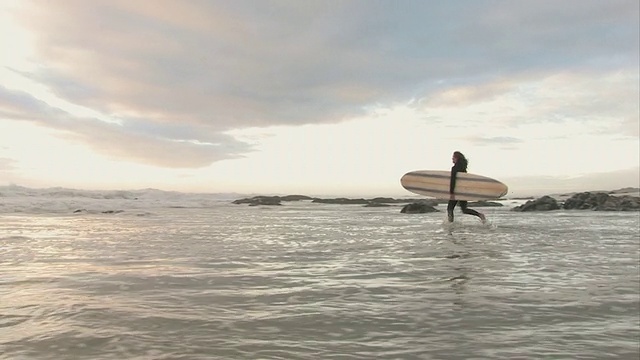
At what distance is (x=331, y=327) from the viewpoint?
3.89 m

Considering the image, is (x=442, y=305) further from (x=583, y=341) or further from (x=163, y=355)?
(x=163, y=355)

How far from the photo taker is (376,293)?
5.20 m

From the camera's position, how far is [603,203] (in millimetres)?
27812

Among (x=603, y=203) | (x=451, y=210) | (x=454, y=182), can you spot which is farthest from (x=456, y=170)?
(x=603, y=203)

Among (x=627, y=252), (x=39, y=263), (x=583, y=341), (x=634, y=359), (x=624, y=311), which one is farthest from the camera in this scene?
(x=627, y=252)

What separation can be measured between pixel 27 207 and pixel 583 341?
29.9m

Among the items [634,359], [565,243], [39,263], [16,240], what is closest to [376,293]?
[634,359]

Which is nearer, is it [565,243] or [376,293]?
[376,293]

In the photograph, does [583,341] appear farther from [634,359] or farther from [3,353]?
[3,353]

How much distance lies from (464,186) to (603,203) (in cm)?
1572

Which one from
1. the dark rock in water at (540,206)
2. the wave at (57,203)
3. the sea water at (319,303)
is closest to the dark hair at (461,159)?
the sea water at (319,303)

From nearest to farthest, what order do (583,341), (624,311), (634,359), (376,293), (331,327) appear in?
(634,359) < (583,341) < (331,327) < (624,311) < (376,293)

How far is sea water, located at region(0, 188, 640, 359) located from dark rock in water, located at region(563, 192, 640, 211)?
20243 millimetres

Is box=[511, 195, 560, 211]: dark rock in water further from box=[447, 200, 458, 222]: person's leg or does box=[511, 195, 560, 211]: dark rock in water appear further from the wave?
the wave
